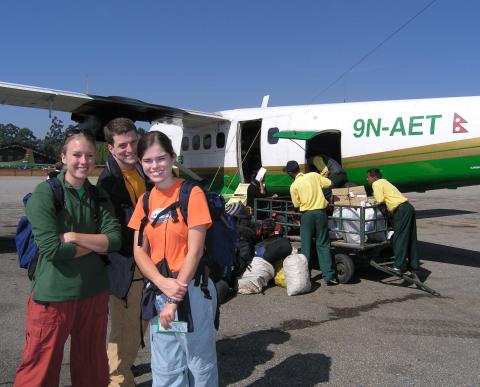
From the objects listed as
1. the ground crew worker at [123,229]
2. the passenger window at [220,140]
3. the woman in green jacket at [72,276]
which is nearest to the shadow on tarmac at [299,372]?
the ground crew worker at [123,229]

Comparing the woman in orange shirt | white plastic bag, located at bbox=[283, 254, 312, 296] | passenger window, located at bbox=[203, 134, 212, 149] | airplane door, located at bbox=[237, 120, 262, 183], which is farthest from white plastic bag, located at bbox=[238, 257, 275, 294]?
passenger window, located at bbox=[203, 134, 212, 149]

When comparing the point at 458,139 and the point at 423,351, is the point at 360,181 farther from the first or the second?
the point at 423,351

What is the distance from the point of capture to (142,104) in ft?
35.0

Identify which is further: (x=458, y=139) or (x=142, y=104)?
(x=142, y=104)

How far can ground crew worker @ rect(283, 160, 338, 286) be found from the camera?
6973 millimetres

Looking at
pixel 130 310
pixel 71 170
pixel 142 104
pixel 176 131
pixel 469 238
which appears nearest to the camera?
pixel 71 170

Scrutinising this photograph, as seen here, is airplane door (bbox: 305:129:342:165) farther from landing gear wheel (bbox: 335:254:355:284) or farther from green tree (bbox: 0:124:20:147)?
green tree (bbox: 0:124:20:147)

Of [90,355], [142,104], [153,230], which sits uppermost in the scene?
[142,104]

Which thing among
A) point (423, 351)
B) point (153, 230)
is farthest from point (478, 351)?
point (153, 230)

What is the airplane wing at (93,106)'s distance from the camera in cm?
959

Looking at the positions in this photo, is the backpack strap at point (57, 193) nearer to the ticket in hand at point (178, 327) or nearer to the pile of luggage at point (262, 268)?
the ticket in hand at point (178, 327)

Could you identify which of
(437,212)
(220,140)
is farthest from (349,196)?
(437,212)

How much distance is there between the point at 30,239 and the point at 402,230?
5879 millimetres

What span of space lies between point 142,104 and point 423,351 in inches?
332
